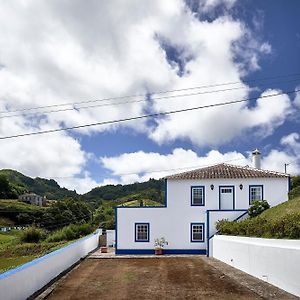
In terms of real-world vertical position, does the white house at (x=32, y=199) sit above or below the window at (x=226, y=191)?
above

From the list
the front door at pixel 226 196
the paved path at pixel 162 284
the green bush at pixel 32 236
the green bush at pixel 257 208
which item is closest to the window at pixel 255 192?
the front door at pixel 226 196

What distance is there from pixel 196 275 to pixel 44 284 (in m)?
5.04

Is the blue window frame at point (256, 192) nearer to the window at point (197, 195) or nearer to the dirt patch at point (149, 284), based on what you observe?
the window at point (197, 195)

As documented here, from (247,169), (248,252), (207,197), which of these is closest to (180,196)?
(207,197)

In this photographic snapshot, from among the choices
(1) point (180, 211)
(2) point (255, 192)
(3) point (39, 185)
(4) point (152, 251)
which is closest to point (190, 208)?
(1) point (180, 211)

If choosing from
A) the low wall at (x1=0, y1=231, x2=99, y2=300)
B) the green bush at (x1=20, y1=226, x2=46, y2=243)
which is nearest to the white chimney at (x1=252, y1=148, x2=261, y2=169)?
the low wall at (x1=0, y1=231, x2=99, y2=300)

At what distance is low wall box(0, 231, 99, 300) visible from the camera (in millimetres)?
8992

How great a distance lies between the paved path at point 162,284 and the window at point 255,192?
8481 millimetres

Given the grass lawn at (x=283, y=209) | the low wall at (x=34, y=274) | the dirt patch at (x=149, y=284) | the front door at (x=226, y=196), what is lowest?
the dirt patch at (x=149, y=284)

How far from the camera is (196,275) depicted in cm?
1452

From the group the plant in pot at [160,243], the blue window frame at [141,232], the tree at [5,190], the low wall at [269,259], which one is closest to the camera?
the low wall at [269,259]

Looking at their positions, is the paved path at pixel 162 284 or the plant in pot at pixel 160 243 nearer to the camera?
the paved path at pixel 162 284

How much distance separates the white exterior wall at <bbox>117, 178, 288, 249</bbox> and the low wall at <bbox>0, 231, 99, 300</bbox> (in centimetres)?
624

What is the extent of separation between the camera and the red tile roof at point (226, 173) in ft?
81.6
